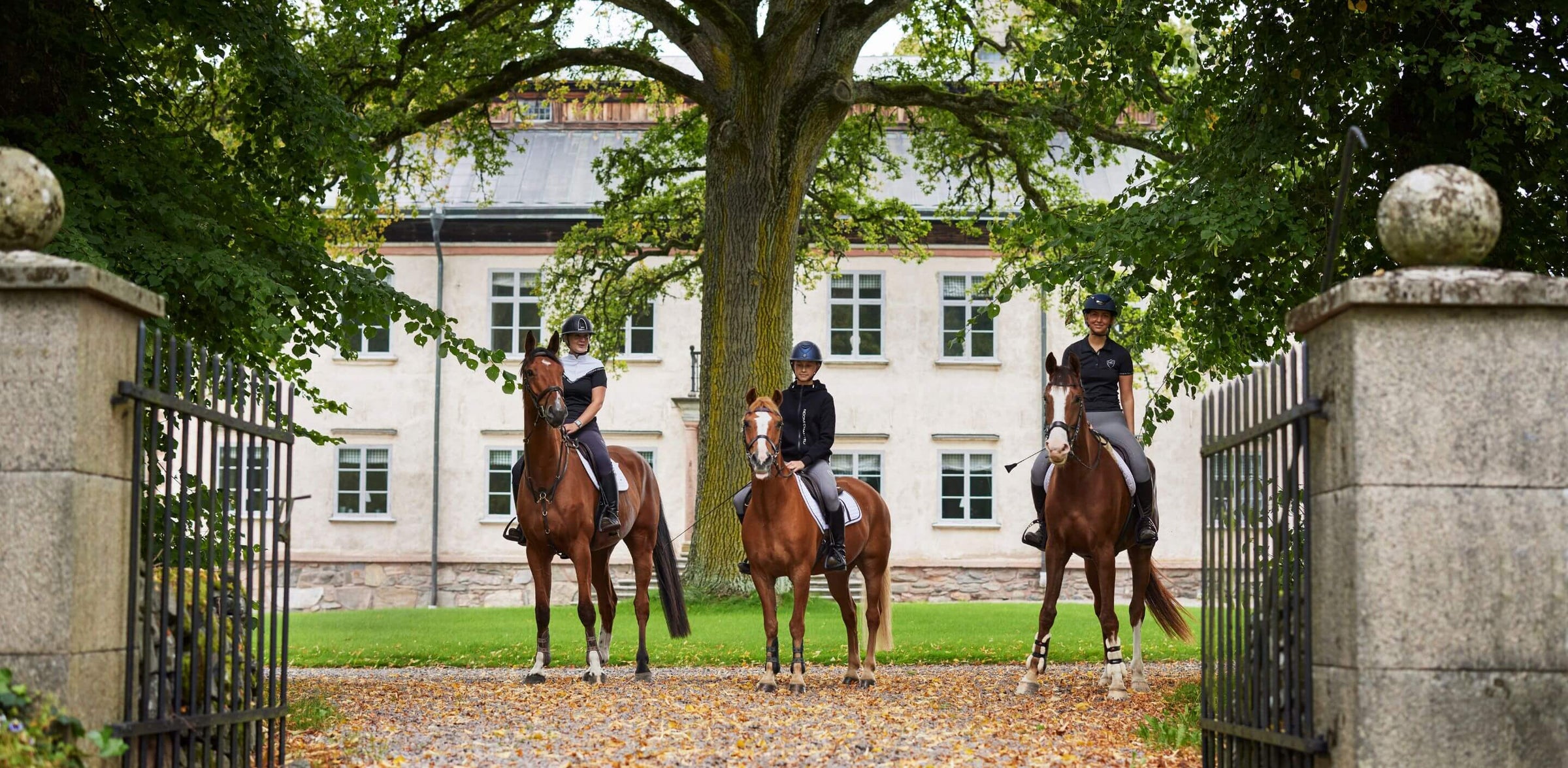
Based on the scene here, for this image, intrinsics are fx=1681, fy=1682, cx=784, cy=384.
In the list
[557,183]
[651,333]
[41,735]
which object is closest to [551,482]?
[41,735]

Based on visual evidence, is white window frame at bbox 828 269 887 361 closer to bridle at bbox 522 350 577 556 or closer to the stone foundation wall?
the stone foundation wall

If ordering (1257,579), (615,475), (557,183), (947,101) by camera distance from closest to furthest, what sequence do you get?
(1257,579) → (615,475) → (947,101) → (557,183)

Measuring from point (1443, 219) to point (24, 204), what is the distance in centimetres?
498

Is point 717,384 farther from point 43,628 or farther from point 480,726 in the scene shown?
point 43,628

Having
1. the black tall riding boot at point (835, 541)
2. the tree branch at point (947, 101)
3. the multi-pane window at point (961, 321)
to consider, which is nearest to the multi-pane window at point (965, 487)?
the multi-pane window at point (961, 321)

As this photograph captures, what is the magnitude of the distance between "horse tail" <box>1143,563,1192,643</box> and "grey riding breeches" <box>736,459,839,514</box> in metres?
2.37

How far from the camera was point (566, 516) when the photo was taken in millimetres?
12805

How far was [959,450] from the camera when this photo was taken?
108 feet

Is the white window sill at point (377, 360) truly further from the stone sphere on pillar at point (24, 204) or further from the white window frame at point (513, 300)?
the stone sphere on pillar at point (24, 204)

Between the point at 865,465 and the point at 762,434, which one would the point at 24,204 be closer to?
the point at 762,434

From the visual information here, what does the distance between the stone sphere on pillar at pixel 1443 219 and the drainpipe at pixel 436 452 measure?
2777 cm

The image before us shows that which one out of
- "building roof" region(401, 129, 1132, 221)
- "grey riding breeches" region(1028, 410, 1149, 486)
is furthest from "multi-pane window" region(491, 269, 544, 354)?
"grey riding breeches" region(1028, 410, 1149, 486)

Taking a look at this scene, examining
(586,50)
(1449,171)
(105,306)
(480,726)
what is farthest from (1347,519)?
(586,50)

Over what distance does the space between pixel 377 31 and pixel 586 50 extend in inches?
126
